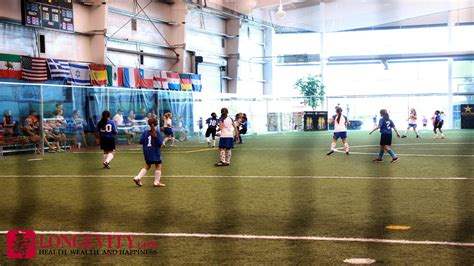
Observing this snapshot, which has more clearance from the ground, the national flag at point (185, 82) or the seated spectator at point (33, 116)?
the national flag at point (185, 82)

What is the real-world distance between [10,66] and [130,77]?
844 centimetres

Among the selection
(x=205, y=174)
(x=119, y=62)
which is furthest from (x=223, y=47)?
(x=205, y=174)

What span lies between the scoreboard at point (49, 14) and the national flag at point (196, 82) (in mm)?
11461

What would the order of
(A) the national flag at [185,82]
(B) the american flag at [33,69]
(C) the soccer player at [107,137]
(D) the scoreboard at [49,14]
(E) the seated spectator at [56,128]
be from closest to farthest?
(C) the soccer player at [107,137] < (E) the seated spectator at [56,128] < (D) the scoreboard at [49,14] < (B) the american flag at [33,69] < (A) the national flag at [185,82]

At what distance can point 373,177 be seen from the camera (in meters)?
13.9

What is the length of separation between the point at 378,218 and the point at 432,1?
21.9 m

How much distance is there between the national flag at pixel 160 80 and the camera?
1440 inches

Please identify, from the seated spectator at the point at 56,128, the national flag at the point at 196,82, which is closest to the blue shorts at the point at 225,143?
the seated spectator at the point at 56,128

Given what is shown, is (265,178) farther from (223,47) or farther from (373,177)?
(223,47)

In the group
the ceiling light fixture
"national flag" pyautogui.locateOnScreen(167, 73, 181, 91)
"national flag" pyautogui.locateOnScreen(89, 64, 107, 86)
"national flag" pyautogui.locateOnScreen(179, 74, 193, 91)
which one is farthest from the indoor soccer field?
"national flag" pyautogui.locateOnScreen(179, 74, 193, 91)

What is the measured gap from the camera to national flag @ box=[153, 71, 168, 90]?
36.6 meters

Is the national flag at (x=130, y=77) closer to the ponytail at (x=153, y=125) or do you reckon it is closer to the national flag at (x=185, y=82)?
the national flag at (x=185, y=82)

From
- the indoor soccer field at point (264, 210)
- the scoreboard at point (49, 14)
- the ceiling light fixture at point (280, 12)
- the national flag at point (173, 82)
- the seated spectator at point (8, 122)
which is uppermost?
the ceiling light fixture at point (280, 12)

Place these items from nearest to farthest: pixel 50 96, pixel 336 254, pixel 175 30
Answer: pixel 336 254, pixel 50 96, pixel 175 30
